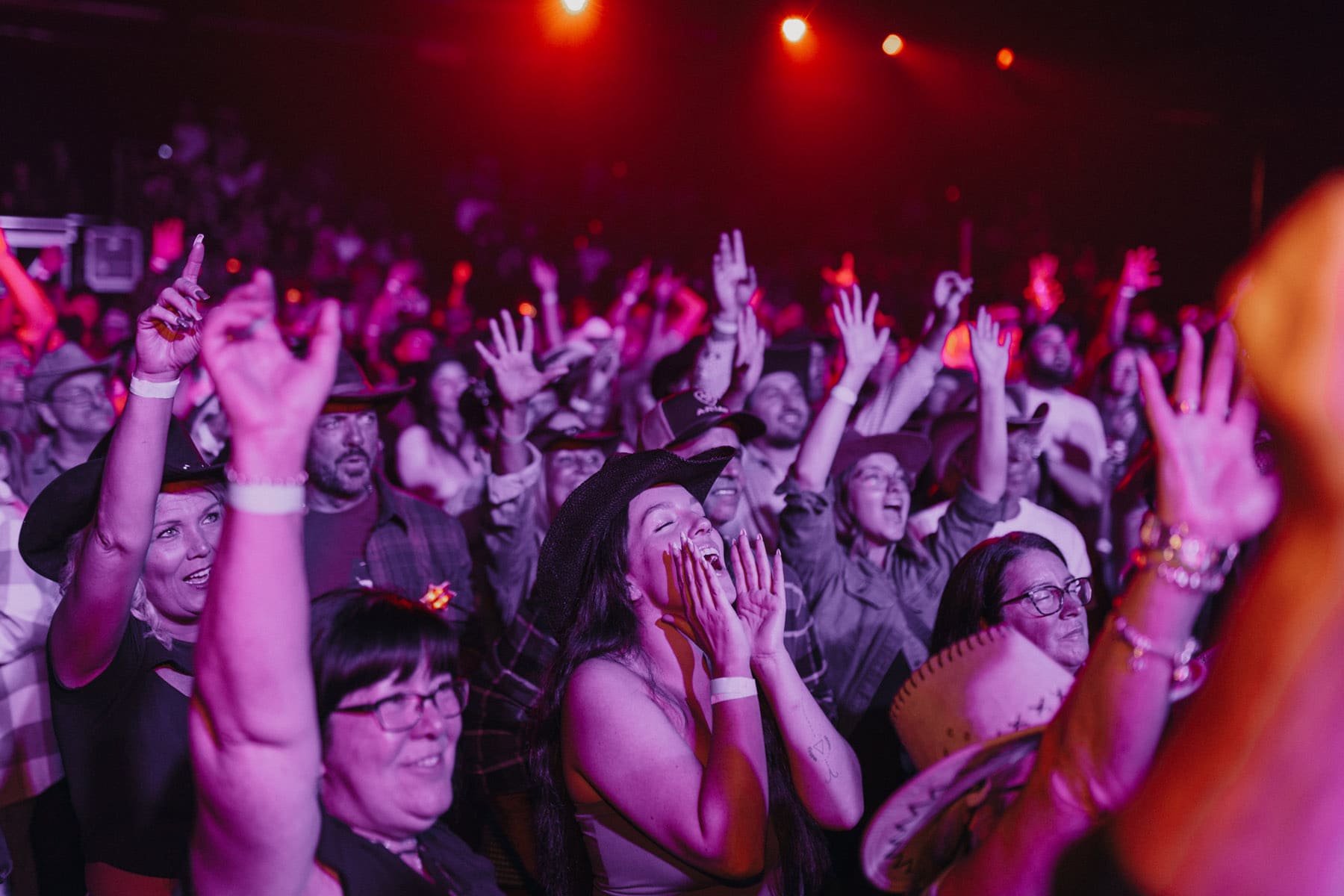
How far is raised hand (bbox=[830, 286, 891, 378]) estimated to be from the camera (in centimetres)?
378

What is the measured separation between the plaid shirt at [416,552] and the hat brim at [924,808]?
2301 mm

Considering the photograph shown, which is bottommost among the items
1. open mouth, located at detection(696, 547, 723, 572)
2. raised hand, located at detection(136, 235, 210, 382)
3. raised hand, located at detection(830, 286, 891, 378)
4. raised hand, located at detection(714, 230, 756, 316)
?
open mouth, located at detection(696, 547, 723, 572)

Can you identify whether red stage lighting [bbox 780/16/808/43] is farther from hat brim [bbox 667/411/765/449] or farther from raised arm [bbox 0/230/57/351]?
raised arm [bbox 0/230/57/351]

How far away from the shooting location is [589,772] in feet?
6.44

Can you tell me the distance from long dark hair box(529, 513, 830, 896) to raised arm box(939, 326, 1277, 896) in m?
1.06

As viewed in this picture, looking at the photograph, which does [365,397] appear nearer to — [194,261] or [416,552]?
[416,552]

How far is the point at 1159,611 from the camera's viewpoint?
1094mm

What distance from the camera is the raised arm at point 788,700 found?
2004 mm

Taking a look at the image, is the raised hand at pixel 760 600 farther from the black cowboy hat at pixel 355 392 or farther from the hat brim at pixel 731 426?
the black cowboy hat at pixel 355 392

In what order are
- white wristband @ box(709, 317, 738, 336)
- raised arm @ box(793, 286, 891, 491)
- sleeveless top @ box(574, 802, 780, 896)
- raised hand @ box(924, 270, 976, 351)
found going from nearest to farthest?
sleeveless top @ box(574, 802, 780, 896)
raised arm @ box(793, 286, 891, 491)
raised hand @ box(924, 270, 976, 351)
white wristband @ box(709, 317, 738, 336)

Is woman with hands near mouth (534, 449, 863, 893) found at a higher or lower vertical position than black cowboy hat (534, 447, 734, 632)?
lower

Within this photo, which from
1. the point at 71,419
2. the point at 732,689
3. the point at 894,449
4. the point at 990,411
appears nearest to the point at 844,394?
the point at 990,411

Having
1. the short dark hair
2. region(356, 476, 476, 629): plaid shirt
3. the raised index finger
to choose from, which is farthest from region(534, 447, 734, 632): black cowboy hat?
region(356, 476, 476, 629): plaid shirt

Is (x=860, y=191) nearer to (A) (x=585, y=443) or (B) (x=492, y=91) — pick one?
(B) (x=492, y=91)
